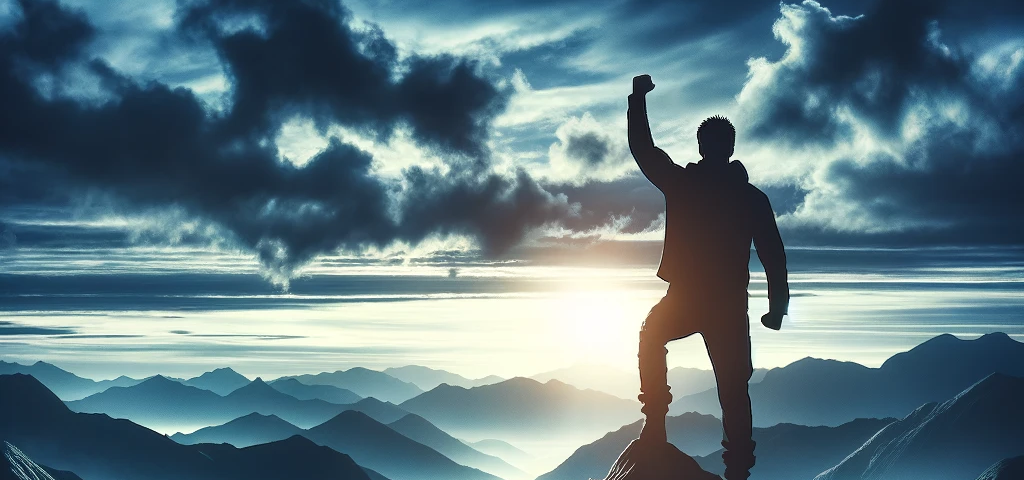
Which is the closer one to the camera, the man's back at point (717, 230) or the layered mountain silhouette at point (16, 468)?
the man's back at point (717, 230)

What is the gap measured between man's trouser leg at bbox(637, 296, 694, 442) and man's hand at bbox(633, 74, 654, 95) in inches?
109

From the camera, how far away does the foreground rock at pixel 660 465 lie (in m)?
11.7

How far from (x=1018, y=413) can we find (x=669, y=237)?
531 ft

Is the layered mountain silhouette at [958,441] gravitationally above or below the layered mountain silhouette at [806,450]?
above

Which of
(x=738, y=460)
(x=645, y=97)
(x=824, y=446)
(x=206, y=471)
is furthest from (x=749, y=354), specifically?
(x=824, y=446)

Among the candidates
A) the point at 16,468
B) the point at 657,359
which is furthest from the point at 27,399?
the point at 657,359

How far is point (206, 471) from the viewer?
544 ft

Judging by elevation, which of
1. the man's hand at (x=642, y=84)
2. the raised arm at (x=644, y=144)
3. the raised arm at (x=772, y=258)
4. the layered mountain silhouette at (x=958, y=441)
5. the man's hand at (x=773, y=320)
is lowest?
the layered mountain silhouette at (x=958, y=441)

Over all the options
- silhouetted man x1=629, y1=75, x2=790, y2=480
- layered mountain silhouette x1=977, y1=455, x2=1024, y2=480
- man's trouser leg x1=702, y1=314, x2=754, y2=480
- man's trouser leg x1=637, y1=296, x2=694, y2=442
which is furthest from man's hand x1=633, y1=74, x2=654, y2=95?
layered mountain silhouette x1=977, y1=455, x2=1024, y2=480

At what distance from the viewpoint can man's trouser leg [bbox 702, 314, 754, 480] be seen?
1130cm

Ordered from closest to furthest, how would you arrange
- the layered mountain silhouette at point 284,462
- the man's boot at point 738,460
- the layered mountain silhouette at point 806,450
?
the man's boot at point 738,460 → the layered mountain silhouette at point 284,462 → the layered mountain silhouette at point 806,450

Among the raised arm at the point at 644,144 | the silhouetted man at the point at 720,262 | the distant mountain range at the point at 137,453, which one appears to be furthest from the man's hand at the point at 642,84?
the distant mountain range at the point at 137,453

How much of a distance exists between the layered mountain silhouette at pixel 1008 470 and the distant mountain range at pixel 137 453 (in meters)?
112

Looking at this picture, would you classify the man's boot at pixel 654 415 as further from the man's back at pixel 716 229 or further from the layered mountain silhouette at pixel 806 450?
the layered mountain silhouette at pixel 806 450
